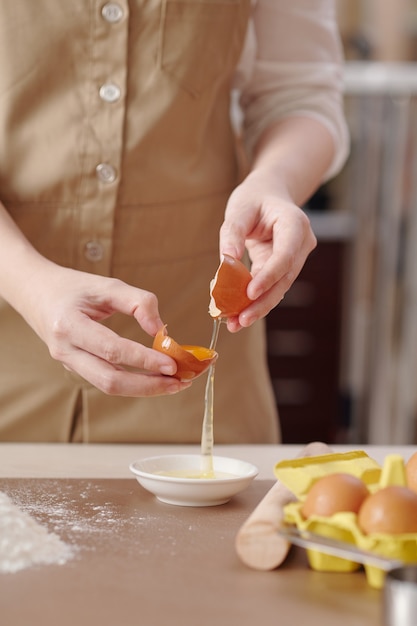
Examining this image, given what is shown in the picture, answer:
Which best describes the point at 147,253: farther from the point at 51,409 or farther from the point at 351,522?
the point at 351,522

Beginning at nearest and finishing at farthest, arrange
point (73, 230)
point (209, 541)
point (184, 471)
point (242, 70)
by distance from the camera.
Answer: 1. point (209, 541)
2. point (184, 471)
3. point (73, 230)
4. point (242, 70)

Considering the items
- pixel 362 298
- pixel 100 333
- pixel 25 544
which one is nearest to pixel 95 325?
pixel 100 333

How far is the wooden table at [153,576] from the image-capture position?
2.68 ft

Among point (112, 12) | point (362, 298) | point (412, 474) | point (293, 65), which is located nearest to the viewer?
point (412, 474)

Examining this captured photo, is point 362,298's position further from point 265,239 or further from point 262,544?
point 262,544

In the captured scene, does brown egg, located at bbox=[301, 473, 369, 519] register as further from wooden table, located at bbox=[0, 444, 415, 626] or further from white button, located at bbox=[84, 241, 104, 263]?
white button, located at bbox=[84, 241, 104, 263]

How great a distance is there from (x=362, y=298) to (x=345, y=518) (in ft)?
8.41

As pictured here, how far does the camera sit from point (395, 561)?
32.5 inches

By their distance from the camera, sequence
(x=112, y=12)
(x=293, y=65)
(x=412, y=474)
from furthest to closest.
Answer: (x=293, y=65) < (x=112, y=12) < (x=412, y=474)

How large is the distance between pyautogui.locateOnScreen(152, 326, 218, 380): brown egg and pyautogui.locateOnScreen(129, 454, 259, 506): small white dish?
12cm

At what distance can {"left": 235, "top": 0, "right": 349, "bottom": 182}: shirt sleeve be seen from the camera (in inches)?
62.6

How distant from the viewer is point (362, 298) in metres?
3.40

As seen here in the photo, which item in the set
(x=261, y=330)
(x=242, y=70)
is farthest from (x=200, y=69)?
(x=261, y=330)

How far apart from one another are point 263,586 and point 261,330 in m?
0.79
